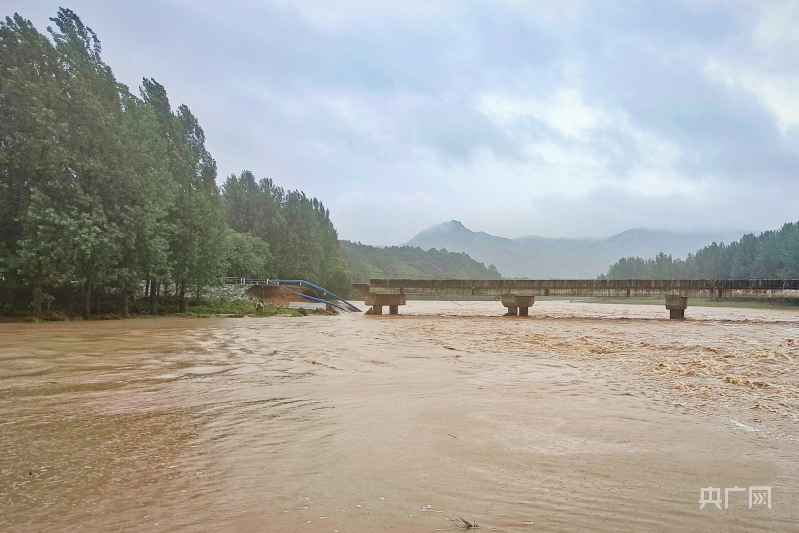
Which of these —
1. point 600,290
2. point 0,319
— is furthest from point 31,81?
point 600,290

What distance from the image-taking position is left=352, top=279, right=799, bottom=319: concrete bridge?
40.8 meters

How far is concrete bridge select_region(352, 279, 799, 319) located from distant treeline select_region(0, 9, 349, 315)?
1656 centimetres

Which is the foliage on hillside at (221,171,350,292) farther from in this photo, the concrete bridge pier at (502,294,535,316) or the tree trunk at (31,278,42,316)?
the tree trunk at (31,278,42,316)

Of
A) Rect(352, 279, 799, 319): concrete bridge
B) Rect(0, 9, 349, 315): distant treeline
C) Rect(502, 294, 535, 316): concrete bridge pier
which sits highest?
Rect(0, 9, 349, 315): distant treeline

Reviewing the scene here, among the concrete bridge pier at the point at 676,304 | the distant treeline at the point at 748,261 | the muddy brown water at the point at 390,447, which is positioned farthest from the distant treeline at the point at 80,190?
the distant treeline at the point at 748,261

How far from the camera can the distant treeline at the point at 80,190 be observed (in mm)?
27812

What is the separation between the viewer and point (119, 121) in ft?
113

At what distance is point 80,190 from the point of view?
28.9 metres

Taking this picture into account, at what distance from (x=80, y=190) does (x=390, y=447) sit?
2981 centimetres

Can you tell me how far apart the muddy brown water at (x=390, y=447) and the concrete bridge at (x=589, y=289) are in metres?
31.1

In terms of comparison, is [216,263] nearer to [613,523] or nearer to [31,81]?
[31,81]

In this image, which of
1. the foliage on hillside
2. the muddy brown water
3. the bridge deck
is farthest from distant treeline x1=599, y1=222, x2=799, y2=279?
the muddy brown water

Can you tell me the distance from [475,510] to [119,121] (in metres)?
37.8

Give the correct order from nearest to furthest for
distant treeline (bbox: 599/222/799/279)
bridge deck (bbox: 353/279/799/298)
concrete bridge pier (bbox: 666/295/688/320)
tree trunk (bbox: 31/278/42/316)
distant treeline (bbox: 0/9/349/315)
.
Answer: distant treeline (bbox: 0/9/349/315), tree trunk (bbox: 31/278/42/316), concrete bridge pier (bbox: 666/295/688/320), bridge deck (bbox: 353/279/799/298), distant treeline (bbox: 599/222/799/279)
